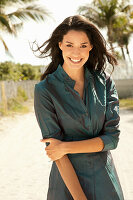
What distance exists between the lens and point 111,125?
69.0 inches

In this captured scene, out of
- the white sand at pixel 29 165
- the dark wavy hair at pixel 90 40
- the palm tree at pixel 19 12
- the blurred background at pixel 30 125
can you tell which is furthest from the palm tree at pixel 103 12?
the dark wavy hair at pixel 90 40

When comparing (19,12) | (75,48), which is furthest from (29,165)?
(19,12)

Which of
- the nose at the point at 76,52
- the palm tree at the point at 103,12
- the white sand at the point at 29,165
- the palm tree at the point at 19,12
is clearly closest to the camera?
the nose at the point at 76,52

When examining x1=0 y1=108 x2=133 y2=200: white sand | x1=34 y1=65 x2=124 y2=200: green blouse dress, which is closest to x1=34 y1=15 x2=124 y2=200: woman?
x1=34 y1=65 x2=124 y2=200: green blouse dress

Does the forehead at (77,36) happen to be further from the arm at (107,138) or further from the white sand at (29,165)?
the white sand at (29,165)

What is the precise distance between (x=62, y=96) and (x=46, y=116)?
0.14 metres

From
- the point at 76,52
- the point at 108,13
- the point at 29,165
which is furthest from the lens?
the point at 108,13

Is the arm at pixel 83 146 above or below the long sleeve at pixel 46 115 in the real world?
below

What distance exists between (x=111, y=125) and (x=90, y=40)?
49cm

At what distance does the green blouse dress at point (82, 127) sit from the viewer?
5.51 ft

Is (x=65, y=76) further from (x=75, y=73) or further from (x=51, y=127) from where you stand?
(x=51, y=127)

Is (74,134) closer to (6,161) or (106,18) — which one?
(6,161)

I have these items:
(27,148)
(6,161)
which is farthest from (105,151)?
(27,148)

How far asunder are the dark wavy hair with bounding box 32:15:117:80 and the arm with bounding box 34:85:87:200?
1.00ft
